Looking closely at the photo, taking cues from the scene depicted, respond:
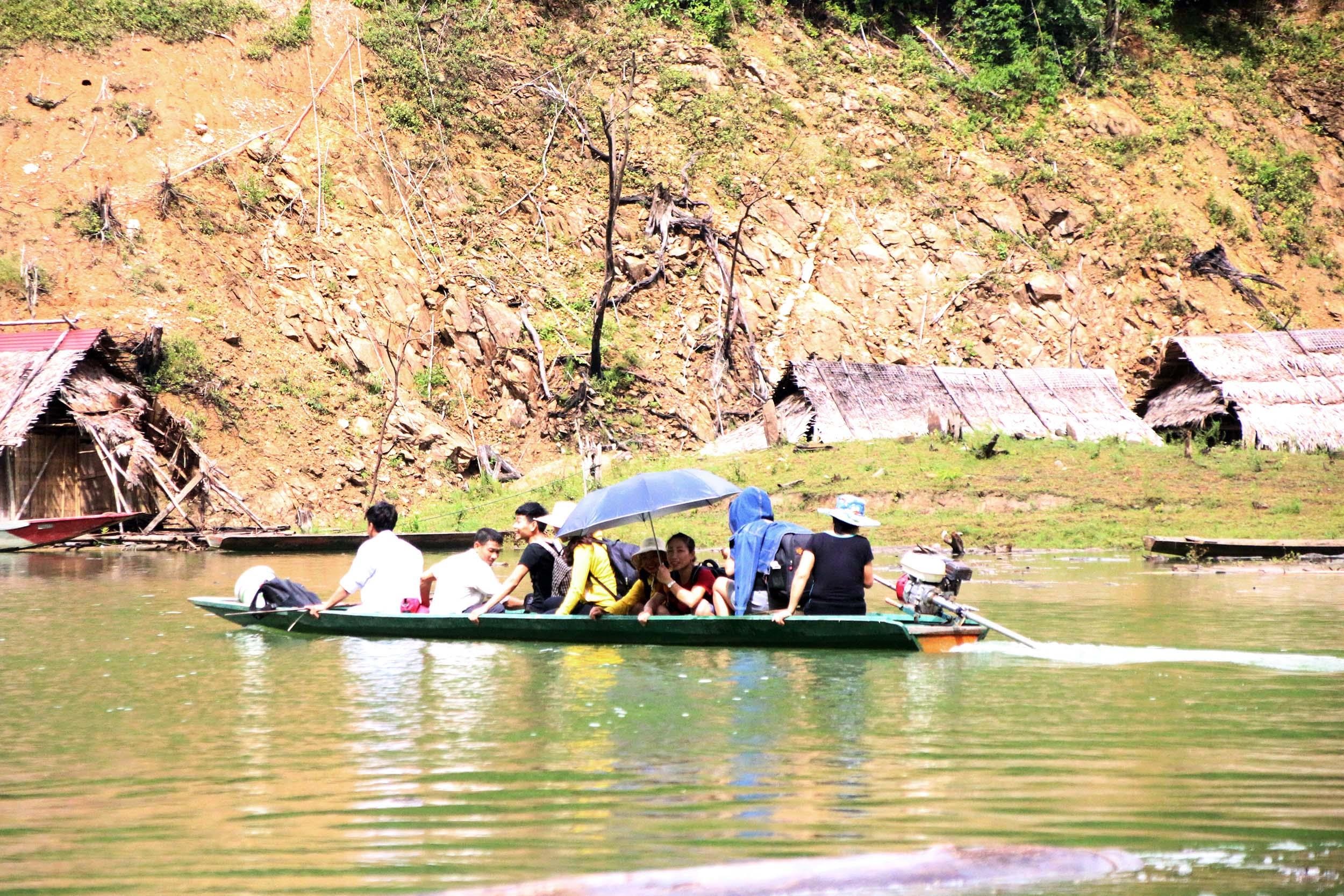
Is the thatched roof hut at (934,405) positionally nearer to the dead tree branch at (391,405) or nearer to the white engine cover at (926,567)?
the dead tree branch at (391,405)

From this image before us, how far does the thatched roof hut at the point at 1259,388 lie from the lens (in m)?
25.7

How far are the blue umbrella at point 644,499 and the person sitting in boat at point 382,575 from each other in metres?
1.77

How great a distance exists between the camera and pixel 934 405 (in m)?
26.6

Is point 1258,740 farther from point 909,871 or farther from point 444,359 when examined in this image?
point 444,359

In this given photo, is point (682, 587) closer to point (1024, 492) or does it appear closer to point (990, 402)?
point (1024, 492)

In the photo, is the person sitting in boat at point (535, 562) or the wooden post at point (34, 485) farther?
the wooden post at point (34, 485)

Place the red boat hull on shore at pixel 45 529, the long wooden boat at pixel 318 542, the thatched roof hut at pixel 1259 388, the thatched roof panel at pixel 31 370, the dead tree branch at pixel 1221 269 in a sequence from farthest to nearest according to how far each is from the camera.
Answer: the dead tree branch at pixel 1221 269, the thatched roof hut at pixel 1259 388, the red boat hull on shore at pixel 45 529, the long wooden boat at pixel 318 542, the thatched roof panel at pixel 31 370

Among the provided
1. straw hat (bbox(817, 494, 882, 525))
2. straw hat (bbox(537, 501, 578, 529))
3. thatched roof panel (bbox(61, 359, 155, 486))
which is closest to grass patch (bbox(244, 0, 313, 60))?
thatched roof panel (bbox(61, 359, 155, 486))

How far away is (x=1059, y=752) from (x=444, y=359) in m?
22.0

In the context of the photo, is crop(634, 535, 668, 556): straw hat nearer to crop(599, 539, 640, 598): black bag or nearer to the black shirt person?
crop(599, 539, 640, 598): black bag

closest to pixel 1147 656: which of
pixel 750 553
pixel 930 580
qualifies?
pixel 930 580

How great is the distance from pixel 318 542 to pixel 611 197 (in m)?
11.5

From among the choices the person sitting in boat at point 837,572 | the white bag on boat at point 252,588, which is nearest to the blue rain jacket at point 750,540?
the person sitting in boat at point 837,572

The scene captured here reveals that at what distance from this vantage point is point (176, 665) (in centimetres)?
1044
